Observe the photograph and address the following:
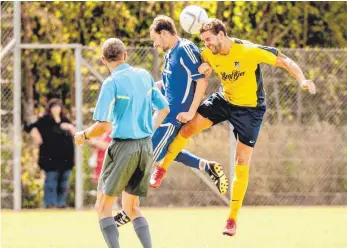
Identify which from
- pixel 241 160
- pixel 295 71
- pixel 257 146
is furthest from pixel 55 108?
pixel 295 71

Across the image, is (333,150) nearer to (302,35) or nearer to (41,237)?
(302,35)

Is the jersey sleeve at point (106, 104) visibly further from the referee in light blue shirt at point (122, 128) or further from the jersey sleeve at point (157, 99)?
the jersey sleeve at point (157, 99)

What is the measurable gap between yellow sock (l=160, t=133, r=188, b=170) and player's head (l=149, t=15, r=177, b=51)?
943 millimetres

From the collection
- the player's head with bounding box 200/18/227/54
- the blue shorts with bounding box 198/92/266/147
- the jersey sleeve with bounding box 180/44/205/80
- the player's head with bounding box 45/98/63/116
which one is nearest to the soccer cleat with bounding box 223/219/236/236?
the blue shorts with bounding box 198/92/266/147

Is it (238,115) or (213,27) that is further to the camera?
(238,115)

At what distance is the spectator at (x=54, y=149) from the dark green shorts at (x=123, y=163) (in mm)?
8749

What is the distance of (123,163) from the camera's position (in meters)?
9.18

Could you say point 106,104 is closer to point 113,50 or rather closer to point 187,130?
point 113,50

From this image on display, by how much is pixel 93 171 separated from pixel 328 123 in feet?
12.4

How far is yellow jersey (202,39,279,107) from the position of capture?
10.7 meters

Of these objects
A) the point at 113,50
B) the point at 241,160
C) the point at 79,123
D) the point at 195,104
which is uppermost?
the point at 113,50

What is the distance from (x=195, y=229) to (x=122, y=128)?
15.5 ft

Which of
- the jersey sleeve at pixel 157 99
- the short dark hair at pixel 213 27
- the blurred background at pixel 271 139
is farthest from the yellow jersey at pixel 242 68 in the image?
the blurred background at pixel 271 139

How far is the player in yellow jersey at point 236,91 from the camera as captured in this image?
10641mm
